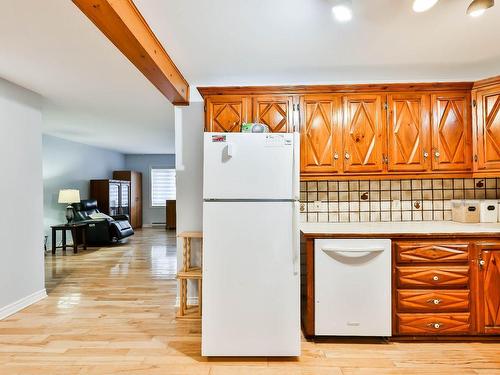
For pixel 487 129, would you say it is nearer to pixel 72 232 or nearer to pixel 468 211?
pixel 468 211

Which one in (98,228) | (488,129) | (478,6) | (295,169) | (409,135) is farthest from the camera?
(98,228)

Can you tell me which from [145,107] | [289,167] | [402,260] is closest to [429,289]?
[402,260]

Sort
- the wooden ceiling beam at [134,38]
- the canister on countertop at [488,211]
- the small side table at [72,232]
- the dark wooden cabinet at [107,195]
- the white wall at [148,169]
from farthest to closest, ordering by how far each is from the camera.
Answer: the white wall at [148,169], the dark wooden cabinet at [107,195], the small side table at [72,232], the canister on countertop at [488,211], the wooden ceiling beam at [134,38]

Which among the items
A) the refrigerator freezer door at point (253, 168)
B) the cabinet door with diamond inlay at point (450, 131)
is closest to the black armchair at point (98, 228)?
the refrigerator freezer door at point (253, 168)

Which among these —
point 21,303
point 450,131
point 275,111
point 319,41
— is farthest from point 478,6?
point 21,303

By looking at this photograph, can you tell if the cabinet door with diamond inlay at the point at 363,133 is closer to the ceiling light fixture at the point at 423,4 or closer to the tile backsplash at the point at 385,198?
the tile backsplash at the point at 385,198

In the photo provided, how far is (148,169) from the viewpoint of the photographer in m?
9.30

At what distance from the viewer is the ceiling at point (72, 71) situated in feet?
6.07

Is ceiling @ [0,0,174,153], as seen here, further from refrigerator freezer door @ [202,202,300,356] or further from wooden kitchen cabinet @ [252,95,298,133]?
refrigerator freezer door @ [202,202,300,356]

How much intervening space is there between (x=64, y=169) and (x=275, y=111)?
566 centimetres

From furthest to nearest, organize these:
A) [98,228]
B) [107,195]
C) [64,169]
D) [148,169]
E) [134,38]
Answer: [148,169] → [107,195] → [64,169] → [98,228] → [134,38]

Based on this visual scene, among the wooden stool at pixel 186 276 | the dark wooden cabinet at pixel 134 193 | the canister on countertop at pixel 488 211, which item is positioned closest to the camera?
the canister on countertop at pixel 488 211

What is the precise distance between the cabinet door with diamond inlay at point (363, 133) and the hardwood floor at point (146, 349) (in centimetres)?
150

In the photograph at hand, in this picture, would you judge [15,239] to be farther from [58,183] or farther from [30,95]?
[58,183]
